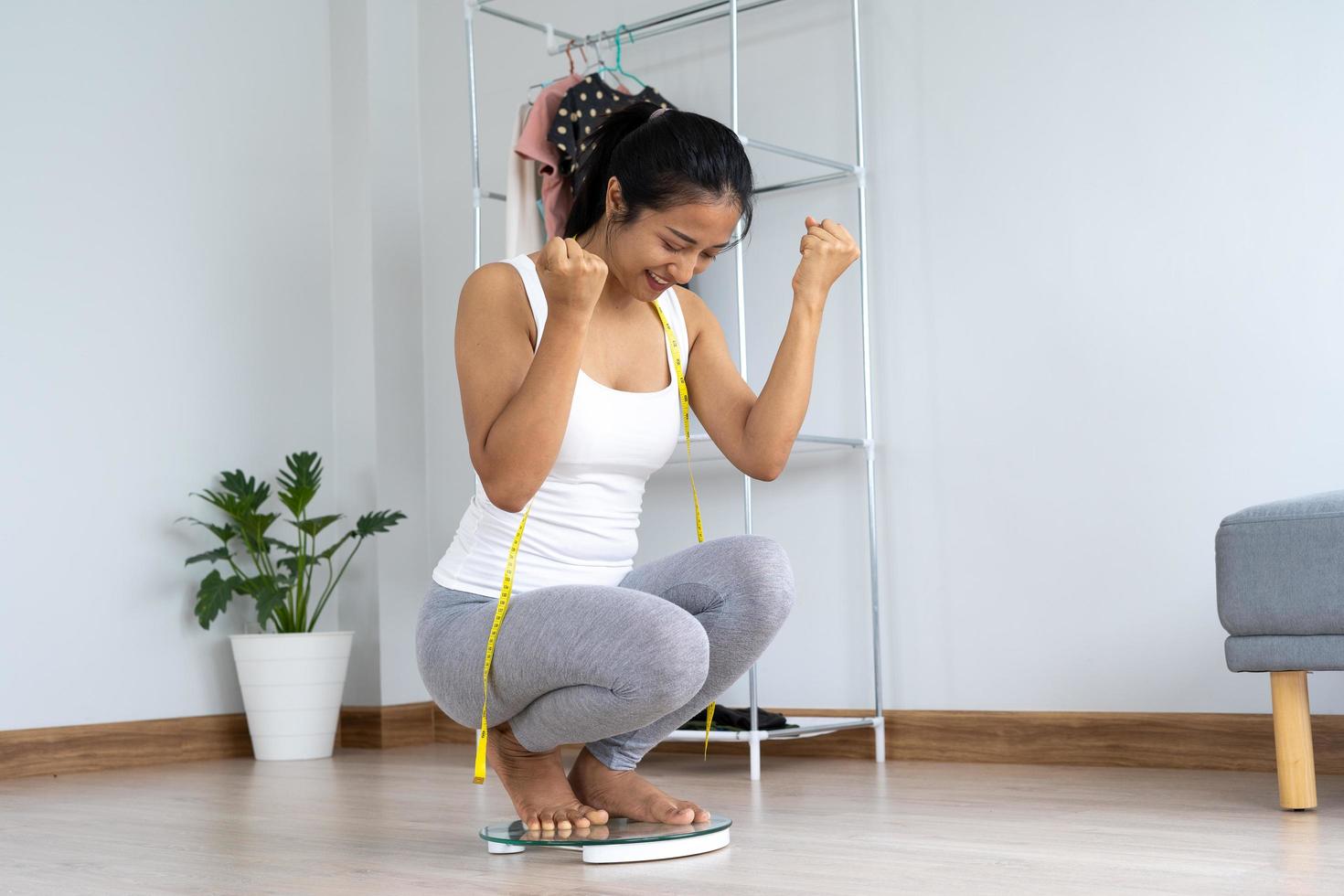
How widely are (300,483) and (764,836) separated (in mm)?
1848

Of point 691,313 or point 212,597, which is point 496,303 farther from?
point 212,597

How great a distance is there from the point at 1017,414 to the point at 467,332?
53.5 inches

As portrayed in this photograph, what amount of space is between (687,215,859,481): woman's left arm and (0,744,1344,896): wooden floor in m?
0.47

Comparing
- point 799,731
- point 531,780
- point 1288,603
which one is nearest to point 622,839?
point 531,780

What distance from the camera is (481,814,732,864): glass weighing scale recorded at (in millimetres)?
1523

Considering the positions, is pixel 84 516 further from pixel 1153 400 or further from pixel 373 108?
pixel 1153 400

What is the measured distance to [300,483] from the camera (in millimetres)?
3270

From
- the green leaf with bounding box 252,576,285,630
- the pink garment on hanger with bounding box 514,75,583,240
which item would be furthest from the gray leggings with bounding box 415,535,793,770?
the green leaf with bounding box 252,576,285,630

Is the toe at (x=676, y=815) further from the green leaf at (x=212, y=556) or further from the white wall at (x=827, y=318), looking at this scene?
the green leaf at (x=212, y=556)

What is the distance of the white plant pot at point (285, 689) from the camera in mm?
3115

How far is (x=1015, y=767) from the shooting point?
2.49 m

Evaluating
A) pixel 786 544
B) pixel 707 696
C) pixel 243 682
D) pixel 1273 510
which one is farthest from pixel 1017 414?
pixel 243 682

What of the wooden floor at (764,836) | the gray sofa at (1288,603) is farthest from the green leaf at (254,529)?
the gray sofa at (1288,603)

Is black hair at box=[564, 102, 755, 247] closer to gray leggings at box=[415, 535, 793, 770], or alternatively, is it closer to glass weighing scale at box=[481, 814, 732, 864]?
gray leggings at box=[415, 535, 793, 770]
